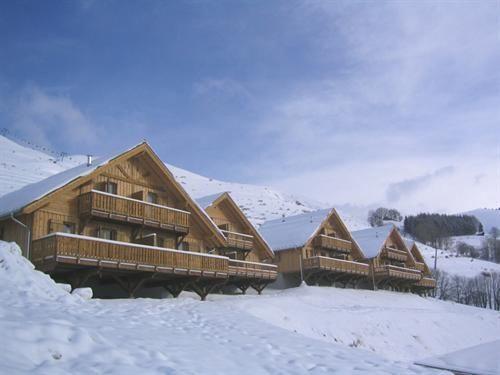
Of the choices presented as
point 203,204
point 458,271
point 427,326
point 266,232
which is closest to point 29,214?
point 203,204

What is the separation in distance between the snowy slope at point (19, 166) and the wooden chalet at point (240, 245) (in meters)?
19.2

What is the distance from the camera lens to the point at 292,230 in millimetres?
48531

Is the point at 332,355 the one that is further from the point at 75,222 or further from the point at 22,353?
the point at 75,222

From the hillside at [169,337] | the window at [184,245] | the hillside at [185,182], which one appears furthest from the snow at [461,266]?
the hillside at [169,337]

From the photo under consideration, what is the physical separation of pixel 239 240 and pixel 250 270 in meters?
3.34

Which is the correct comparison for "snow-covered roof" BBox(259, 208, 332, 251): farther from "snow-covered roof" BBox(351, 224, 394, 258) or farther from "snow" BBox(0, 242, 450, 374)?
"snow" BBox(0, 242, 450, 374)

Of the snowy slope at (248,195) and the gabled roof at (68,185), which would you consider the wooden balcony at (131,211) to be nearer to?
the gabled roof at (68,185)

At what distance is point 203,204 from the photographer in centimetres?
3875

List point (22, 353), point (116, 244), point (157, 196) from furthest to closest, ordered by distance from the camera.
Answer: point (157, 196) → point (116, 244) → point (22, 353)

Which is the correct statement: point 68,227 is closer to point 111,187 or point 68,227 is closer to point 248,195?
point 111,187

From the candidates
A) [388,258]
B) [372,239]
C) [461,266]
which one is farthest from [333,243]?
[461,266]

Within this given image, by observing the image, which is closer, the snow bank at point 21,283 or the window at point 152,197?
the snow bank at point 21,283

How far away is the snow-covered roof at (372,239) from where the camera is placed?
183ft

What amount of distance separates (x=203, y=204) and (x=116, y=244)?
14.2 metres
